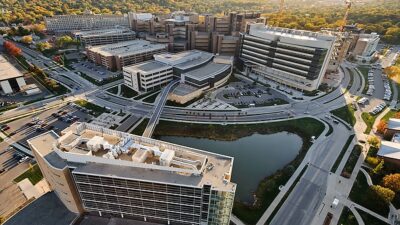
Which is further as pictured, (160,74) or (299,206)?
(160,74)

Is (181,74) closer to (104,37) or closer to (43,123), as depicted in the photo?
(43,123)

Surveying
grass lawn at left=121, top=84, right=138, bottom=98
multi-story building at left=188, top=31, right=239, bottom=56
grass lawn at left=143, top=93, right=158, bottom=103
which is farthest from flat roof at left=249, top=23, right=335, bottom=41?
grass lawn at left=121, top=84, right=138, bottom=98

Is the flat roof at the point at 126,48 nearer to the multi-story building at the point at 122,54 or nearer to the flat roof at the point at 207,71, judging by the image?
the multi-story building at the point at 122,54

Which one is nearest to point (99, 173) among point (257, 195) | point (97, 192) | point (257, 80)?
point (97, 192)

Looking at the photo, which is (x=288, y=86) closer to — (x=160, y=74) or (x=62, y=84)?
(x=160, y=74)

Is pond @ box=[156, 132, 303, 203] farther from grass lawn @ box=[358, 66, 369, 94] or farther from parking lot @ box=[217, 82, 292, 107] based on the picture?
grass lawn @ box=[358, 66, 369, 94]
